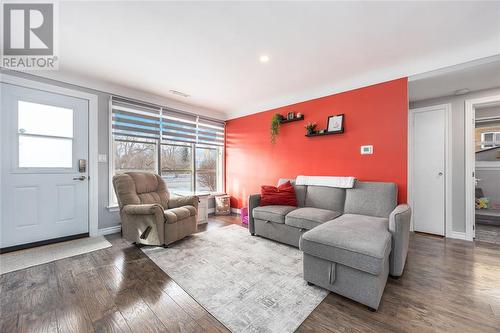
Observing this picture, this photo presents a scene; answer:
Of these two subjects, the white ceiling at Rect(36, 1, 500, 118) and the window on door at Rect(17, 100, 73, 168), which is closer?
the white ceiling at Rect(36, 1, 500, 118)

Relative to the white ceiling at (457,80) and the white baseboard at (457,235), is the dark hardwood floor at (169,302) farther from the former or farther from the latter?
the white ceiling at (457,80)

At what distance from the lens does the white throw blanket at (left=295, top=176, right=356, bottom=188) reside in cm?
287

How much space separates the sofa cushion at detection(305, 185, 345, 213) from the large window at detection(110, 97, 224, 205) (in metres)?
2.45

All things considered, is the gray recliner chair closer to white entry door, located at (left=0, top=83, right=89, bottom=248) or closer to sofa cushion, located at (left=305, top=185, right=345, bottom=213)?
white entry door, located at (left=0, top=83, right=89, bottom=248)

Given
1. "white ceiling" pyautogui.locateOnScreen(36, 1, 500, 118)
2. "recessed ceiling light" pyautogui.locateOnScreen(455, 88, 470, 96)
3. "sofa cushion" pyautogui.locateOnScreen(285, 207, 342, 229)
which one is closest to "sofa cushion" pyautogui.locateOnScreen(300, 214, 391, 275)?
"sofa cushion" pyautogui.locateOnScreen(285, 207, 342, 229)

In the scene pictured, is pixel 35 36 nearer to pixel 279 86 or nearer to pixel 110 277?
pixel 110 277

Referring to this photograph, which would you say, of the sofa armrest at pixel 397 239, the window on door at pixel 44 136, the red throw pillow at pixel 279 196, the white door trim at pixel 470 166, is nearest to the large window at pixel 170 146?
the window on door at pixel 44 136

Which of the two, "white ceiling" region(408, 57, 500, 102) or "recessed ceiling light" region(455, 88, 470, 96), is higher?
"white ceiling" region(408, 57, 500, 102)

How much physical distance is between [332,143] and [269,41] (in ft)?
6.17

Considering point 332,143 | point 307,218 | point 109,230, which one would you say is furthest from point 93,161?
point 332,143

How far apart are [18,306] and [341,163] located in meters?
3.86

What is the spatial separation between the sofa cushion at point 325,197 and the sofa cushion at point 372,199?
10 cm

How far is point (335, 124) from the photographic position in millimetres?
3197

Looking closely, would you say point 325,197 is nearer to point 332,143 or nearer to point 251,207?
point 332,143
